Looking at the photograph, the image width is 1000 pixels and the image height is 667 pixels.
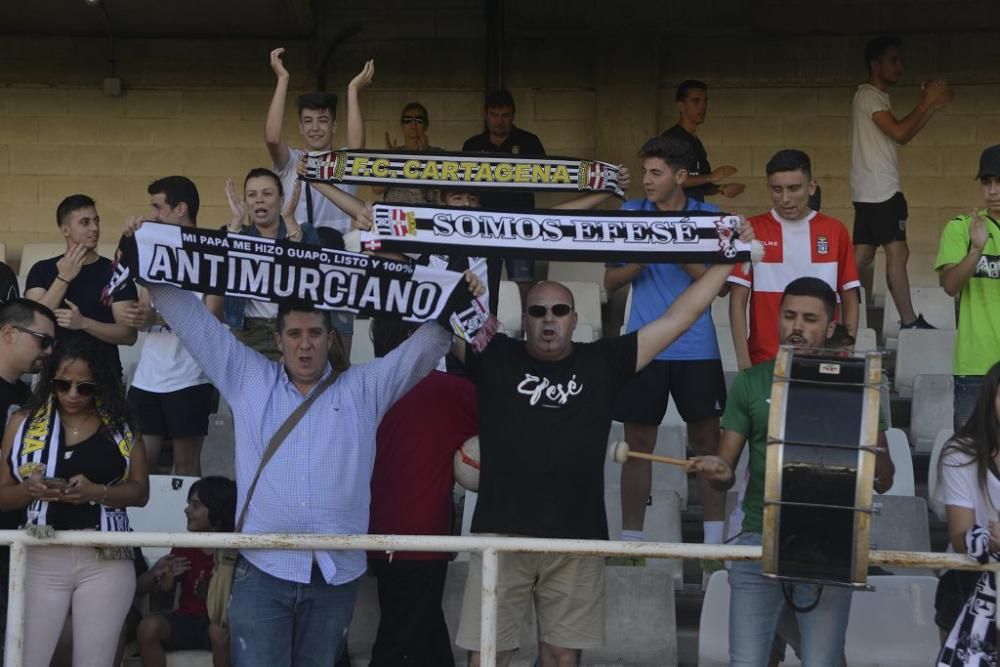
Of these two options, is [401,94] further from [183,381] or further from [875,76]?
[183,381]

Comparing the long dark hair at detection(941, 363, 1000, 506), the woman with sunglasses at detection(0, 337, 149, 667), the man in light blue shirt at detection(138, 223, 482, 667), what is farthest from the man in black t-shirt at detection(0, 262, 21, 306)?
the long dark hair at detection(941, 363, 1000, 506)

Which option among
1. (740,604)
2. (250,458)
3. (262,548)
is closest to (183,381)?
(250,458)

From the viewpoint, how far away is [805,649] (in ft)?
16.7

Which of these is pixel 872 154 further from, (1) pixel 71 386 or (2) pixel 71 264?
(1) pixel 71 386

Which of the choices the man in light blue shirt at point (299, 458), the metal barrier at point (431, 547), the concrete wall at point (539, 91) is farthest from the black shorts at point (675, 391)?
the concrete wall at point (539, 91)

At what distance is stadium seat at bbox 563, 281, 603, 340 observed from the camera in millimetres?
9180

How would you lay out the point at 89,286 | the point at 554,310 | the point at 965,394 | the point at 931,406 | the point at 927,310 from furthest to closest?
the point at 927,310, the point at 931,406, the point at 89,286, the point at 965,394, the point at 554,310

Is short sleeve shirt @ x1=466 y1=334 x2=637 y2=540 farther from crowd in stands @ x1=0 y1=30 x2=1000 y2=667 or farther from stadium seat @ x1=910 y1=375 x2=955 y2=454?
stadium seat @ x1=910 y1=375 x2=955 y2=454

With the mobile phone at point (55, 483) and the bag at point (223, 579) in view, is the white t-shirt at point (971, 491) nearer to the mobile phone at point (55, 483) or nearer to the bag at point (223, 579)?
the bag at point (223, 579)

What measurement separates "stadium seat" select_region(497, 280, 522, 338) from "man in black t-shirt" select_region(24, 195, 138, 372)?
2426mm

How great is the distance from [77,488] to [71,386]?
39 cm

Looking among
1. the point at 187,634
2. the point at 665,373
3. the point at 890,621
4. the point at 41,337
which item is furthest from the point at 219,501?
the point at 890,621

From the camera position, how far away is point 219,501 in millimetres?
5918

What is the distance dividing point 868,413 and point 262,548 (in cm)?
195
